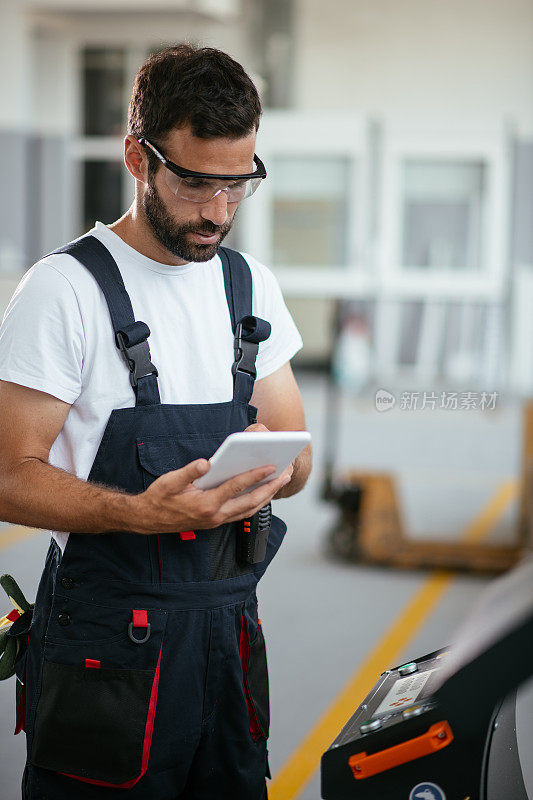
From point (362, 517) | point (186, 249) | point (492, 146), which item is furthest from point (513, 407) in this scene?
point (186, 249)

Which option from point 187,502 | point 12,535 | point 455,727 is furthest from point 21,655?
point 12,535

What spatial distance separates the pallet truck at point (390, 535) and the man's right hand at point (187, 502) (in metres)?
3.80

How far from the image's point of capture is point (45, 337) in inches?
57.1

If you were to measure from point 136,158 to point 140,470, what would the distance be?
54 centimetres

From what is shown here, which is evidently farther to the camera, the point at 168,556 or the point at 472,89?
the point at 472,89

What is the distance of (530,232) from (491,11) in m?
2.58

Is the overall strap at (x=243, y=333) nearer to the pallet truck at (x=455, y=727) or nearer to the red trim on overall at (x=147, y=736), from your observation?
the red trim on overall at (x=147, y=736)

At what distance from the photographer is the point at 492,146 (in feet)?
35.6

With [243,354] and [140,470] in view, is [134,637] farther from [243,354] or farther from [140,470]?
[243,354]

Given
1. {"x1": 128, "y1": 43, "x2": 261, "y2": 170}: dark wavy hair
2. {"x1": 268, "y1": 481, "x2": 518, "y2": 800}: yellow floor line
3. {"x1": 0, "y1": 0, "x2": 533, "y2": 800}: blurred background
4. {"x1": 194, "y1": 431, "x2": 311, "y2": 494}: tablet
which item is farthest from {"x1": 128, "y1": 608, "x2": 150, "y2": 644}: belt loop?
{"x1": 0, "y1": 0, "x2": 533, "y2": 800}: blurred background

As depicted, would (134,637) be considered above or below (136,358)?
below

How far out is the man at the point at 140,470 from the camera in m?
1.45

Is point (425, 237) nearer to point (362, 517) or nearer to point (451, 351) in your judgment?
point (451, 351)

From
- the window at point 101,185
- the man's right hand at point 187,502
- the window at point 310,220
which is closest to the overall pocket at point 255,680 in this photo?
the man's right hand at point 187,502
